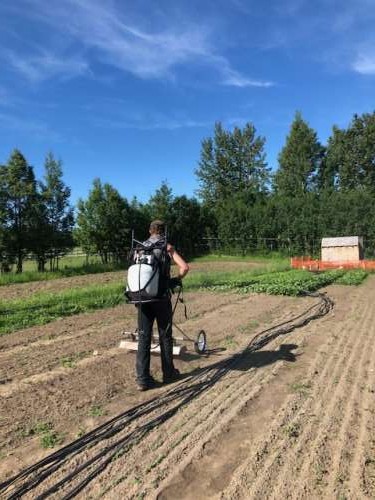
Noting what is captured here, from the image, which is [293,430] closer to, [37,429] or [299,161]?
[37,429]

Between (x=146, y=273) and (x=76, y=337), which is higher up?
(x=146, y=273)

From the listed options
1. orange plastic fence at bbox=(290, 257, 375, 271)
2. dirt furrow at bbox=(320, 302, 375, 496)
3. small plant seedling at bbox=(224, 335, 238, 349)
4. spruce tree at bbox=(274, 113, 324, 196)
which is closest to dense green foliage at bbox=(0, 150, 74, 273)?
orange plastic fence at bbox=(290, 257, 375, 271)

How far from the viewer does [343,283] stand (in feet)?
56.7

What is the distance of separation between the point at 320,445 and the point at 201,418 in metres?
1.21

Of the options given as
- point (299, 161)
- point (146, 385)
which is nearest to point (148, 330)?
point (146, 385)

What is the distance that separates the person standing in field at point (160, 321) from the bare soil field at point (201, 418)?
20 cm

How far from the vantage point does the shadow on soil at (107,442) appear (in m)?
3.30

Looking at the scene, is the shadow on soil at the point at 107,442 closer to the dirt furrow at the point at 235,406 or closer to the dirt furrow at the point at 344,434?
the dirt furrow at the point at 235,406

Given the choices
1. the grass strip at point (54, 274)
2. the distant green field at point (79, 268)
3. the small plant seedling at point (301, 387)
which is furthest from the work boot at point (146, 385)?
the grass strip at point (54, 274)

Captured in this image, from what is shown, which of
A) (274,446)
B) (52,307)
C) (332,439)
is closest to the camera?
(274,446)

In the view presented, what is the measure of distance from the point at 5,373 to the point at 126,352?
182 centimetres

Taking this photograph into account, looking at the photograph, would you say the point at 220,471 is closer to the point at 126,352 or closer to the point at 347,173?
the point at 126,352

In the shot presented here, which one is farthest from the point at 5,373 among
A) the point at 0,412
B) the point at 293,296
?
the point at 293,296

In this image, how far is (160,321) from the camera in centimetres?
545
